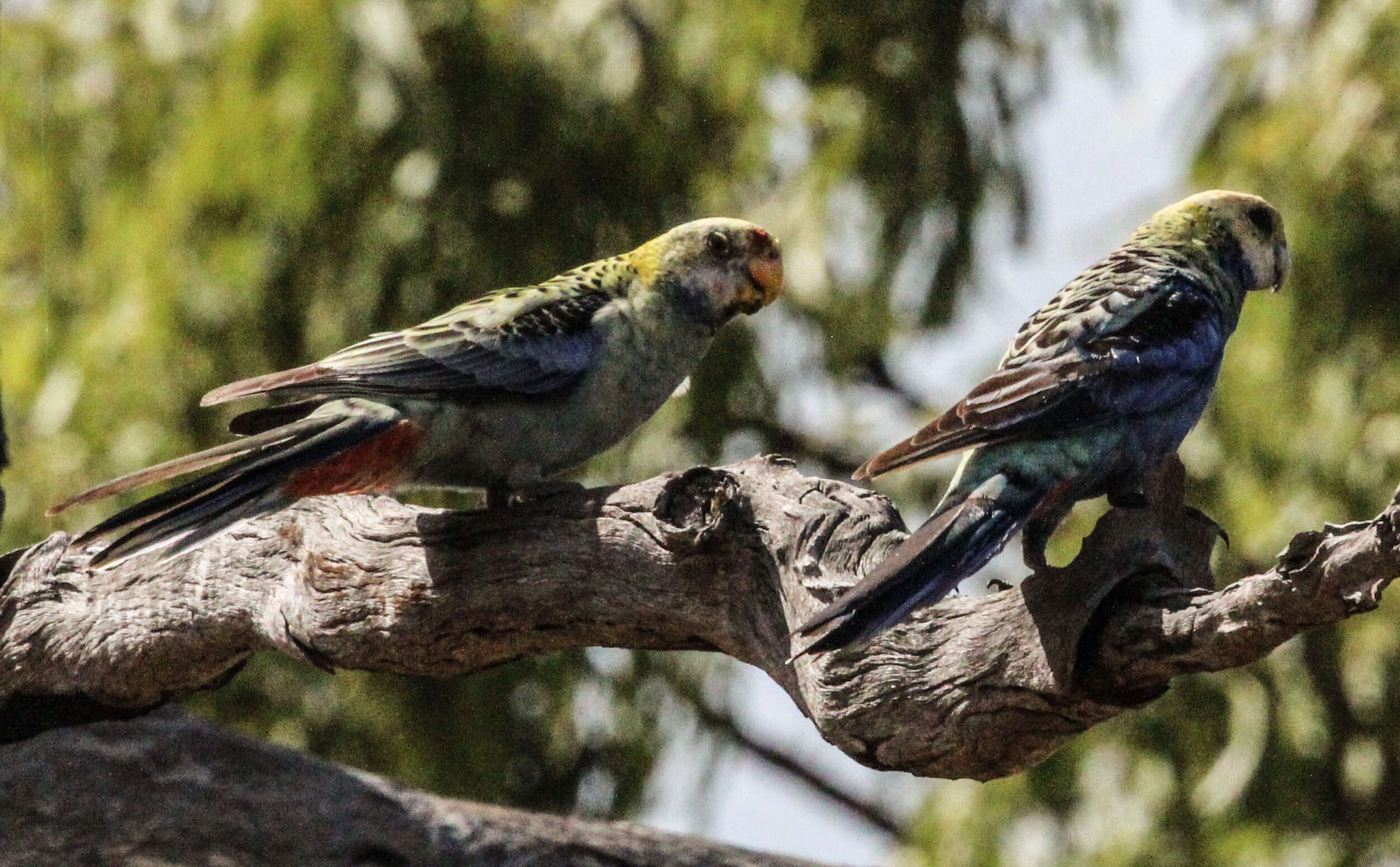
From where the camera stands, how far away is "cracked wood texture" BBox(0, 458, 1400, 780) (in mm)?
2824

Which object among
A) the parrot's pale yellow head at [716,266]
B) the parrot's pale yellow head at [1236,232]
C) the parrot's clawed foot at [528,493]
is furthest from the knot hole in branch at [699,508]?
the parrot's pale yellow head at [1236,232]

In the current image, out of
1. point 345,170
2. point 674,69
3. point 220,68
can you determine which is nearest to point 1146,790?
point 674,69

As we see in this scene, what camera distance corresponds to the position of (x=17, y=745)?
4.70 m

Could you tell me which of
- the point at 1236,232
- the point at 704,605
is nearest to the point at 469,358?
the point at 704,605

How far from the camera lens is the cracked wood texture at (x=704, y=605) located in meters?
2.82

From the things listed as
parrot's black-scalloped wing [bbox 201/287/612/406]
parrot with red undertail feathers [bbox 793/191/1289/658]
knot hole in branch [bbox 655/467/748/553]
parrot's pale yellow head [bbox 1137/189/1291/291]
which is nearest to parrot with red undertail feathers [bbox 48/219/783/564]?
parrot's black-scalloped wing [bbox 201/287/612/406]

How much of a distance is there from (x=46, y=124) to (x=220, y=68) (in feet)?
3.33

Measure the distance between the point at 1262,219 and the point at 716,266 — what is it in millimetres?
1423

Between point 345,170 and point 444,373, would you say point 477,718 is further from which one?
point 444,373

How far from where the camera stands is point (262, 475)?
3.58 m

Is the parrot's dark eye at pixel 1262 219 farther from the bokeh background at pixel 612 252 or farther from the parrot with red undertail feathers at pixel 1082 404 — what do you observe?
the bokeh background at pixel 612 252

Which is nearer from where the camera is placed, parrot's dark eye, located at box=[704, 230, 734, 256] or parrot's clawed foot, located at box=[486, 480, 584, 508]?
parrot's clawed foot, located at box=[486, 480, 584, 508]

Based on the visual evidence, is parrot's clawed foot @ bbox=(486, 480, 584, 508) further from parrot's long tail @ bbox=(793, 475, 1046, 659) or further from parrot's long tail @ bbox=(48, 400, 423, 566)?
parrot's long tail @ bbox=(793, 475, 1046, 659)

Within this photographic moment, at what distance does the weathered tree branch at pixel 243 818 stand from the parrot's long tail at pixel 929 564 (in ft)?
6.08
